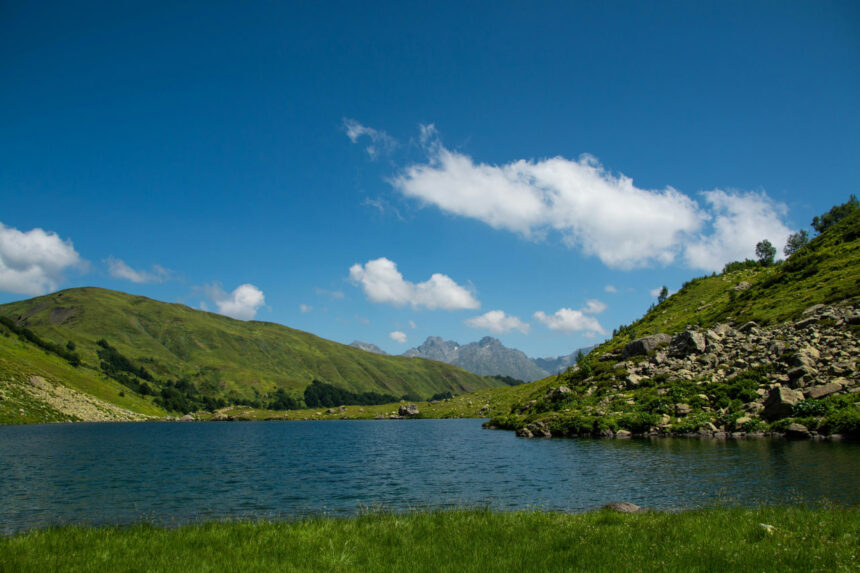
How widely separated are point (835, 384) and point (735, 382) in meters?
13.2

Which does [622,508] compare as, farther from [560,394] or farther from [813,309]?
[560,394]

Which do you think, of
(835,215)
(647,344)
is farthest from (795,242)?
(647,344)

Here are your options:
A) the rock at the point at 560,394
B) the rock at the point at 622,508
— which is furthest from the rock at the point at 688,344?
the rock at the point at 622,508

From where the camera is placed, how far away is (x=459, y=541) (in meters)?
16.5

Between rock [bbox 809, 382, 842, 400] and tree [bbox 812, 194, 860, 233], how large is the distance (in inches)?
5467

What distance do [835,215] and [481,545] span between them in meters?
215

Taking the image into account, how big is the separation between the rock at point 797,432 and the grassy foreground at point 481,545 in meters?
37.7

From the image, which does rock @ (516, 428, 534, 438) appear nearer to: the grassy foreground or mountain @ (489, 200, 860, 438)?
mountain @ (489, 200, 860, 438)

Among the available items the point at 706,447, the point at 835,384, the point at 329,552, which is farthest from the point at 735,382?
the point at 329,552

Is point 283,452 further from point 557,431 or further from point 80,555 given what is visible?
point 80,555

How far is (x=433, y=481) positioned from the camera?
42375 mm

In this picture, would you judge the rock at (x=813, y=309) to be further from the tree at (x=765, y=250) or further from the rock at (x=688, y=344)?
the tree at (x=765, y=250)

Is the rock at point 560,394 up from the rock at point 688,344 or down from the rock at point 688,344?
down

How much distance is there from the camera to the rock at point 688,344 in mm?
78625
